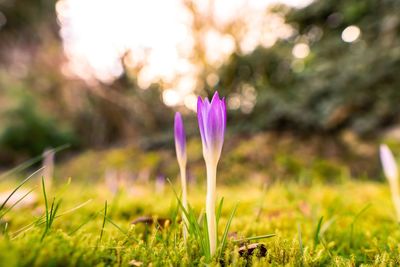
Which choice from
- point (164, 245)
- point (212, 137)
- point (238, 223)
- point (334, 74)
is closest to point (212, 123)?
point (212, 137)

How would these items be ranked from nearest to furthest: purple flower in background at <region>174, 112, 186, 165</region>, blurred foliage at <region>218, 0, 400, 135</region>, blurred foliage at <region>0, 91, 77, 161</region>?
1. purple flower in background at <region>174, 112, 186, 165</region>
2. blurred foliage at <region>218, 0, 400, 135</region>
3. blurred foliage at <region>0, 91, 77, 161</region>

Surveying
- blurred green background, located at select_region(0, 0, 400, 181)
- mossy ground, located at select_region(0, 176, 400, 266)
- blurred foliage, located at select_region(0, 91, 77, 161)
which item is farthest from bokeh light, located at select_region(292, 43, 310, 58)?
blurred foliage, located at select_region(0, 91, 77, 161)

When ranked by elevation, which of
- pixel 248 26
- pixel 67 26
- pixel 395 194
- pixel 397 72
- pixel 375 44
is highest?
pixel 67 26

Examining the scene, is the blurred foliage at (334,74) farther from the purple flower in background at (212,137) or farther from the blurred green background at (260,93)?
the purple flower in background at (212,137)

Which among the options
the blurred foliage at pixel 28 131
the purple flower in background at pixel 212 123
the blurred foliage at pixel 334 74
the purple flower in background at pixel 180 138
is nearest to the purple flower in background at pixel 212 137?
the purple flower in background at pixel 212 123

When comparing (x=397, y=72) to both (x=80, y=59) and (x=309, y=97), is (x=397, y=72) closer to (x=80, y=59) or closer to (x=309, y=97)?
(x=309, y=97)

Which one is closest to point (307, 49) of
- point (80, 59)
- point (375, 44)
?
point (375, 44)

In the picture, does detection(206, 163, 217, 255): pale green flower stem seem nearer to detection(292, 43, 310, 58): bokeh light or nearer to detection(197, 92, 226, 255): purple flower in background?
detection(197, 92, 226, 255): purple flower in background
